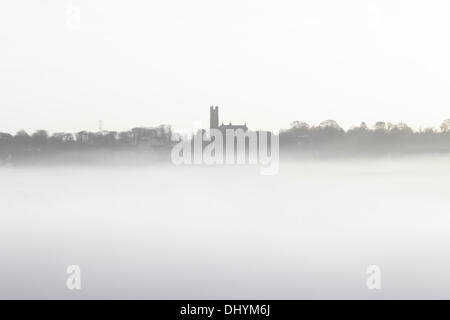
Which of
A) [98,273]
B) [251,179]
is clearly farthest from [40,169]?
[251,179]

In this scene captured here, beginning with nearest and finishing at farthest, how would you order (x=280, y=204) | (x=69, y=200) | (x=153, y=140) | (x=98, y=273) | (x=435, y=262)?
(x=435, y=262)
(x=153, y=140)
(x=98, y=273)
(x=69, y=200)
(x=280, y=204)

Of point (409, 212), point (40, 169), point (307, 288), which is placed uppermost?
→ point (40, 169)

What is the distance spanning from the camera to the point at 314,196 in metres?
36.2

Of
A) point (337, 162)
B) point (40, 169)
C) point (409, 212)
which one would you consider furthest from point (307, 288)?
point (40, 169)

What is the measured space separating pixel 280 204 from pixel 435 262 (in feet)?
37.3

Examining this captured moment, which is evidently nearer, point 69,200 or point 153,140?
point 153,140

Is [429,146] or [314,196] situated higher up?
[429,146]

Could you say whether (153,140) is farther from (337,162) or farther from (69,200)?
(337,162)

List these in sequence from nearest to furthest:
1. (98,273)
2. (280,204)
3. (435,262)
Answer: (435,262)
(98,273)
(280,204)

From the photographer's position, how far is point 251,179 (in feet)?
114

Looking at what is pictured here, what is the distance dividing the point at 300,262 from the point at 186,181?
7.54 m

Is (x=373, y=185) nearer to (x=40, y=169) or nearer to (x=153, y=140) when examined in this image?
(x=153, y=140)

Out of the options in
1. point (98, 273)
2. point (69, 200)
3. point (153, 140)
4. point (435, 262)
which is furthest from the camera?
point (69, 200)

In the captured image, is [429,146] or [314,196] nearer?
[429,146]
